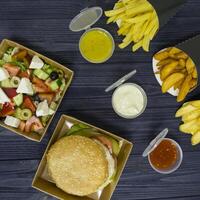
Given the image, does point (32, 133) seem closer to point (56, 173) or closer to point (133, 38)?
point (56, 173)

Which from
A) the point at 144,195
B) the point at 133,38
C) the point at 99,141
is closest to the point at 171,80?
the point at 133,38

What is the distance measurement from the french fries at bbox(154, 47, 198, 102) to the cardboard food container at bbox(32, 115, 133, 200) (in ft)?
0.97

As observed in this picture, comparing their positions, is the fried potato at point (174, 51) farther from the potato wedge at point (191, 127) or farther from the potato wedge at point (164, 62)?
the potato wedge at point (191, 127)

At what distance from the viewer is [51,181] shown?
1848mm

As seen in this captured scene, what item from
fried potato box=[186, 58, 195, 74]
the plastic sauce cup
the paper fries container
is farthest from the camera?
the plastic sauce cup

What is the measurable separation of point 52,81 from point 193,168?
72 centimetres

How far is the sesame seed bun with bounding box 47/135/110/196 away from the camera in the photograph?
171 centimetres

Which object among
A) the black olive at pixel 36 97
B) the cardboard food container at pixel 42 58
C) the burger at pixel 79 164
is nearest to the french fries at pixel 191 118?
the burger at pixel 79 164

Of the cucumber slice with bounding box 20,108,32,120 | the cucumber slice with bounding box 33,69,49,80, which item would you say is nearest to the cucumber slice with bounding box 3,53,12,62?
the cucumber slice with bounding box 33,69,49,80

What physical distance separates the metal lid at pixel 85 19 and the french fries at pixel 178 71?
30cm

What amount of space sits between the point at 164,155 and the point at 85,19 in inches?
25.9

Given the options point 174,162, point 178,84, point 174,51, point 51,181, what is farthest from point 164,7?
point 51,181

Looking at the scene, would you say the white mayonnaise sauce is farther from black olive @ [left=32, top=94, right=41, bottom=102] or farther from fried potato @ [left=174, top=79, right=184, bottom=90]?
black olive @ [left=32, top=94, right=41, bottom=102]

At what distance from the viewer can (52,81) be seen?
1796 mm
